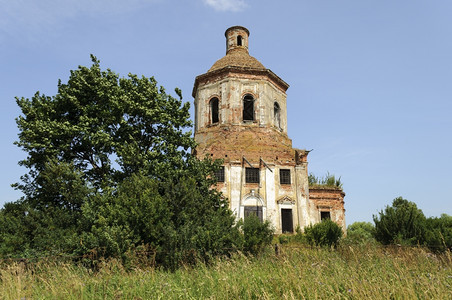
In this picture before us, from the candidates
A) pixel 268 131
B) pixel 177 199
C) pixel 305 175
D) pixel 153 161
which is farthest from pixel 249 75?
pixel 177 199

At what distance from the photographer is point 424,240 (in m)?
17.2

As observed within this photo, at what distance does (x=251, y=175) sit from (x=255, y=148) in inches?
79.4

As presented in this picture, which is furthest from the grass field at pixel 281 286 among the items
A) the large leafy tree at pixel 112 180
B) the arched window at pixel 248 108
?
the arched window at pixel 248 108

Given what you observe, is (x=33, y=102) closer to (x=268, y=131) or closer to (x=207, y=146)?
(x=207, y=146)

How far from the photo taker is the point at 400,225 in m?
18.3

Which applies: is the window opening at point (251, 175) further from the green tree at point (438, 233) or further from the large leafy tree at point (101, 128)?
the green tree at point (438, 233)

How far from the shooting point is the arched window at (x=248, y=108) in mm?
25594

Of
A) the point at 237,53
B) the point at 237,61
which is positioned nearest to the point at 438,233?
the point at 237,61

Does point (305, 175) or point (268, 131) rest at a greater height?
point (268, 131)

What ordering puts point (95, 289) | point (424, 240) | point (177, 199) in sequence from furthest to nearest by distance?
point (424, 240) → point (177, 199) → point (95, 289)

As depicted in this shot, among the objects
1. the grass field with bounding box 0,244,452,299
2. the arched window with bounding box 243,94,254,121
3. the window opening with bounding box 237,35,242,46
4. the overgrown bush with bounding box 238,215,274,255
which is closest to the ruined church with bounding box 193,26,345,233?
the arched window with bounding box 243,94,254,121

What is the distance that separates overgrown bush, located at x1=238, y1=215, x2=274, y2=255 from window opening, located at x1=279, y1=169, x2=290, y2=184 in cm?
971

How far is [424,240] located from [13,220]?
20018 mm

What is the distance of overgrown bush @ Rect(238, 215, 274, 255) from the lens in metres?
12.5
